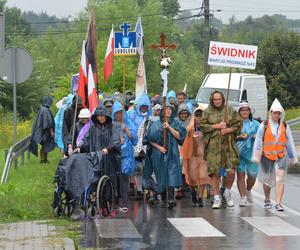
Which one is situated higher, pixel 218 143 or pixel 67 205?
pixel 218 143

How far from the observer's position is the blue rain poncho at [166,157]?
14203mm

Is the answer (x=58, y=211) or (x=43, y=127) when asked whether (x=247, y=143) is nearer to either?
(x=58, y=211)

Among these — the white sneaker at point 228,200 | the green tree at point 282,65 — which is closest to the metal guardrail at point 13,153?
the white sneaker at point 228,200

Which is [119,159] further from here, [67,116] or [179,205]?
[67,116]

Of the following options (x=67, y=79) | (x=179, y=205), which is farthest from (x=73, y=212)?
(x=67, y=79)

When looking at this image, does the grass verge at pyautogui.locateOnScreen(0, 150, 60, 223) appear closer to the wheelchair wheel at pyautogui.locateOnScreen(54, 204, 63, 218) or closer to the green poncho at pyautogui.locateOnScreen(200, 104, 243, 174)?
the wheelchair wheel at pyautogui.locateOnScreen(54, 204, 63, 218)

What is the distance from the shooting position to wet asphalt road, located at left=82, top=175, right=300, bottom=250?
35.1ft

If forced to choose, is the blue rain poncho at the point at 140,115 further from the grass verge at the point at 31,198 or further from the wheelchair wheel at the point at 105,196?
the wheelchair wheel at the point at 105,196

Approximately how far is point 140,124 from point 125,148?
1001 mm

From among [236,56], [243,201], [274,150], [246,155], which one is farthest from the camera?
[236,56]

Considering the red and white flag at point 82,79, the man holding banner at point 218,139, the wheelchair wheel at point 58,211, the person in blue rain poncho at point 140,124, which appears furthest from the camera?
the person in blue rain poncho at point 140,124

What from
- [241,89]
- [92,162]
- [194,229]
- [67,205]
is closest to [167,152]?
[92,162]

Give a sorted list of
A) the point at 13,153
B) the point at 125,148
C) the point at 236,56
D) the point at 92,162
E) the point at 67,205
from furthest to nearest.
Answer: the point at 13,153
the point at 236,56
the point at 125,148
the point at 67,205
the point at 92,162

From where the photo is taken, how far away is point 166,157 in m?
14.3
